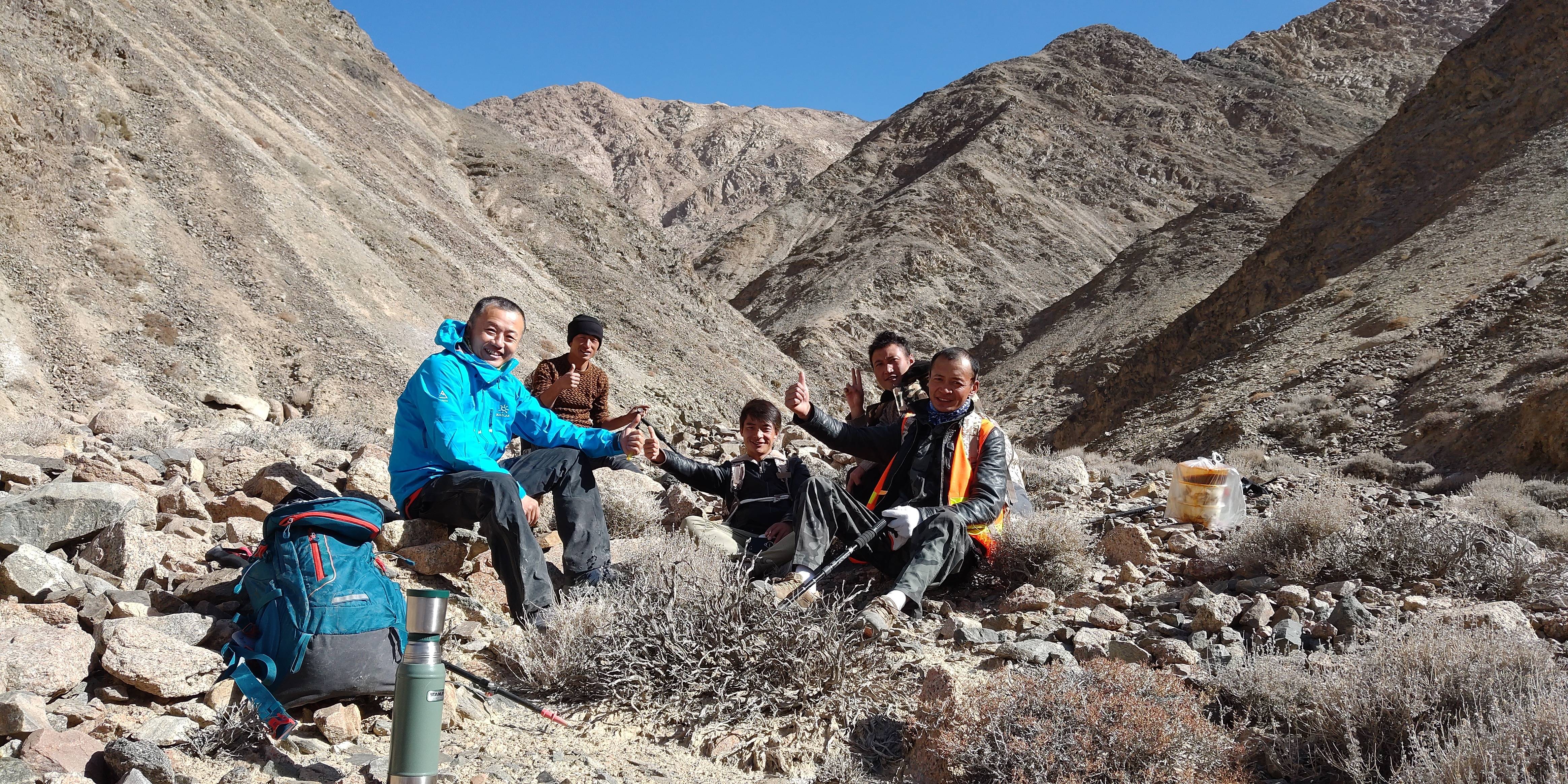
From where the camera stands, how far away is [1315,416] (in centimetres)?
1422

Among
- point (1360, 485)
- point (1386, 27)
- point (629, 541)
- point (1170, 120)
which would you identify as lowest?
point (629, 541)

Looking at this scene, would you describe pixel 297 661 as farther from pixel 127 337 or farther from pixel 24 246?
pixel 24 246

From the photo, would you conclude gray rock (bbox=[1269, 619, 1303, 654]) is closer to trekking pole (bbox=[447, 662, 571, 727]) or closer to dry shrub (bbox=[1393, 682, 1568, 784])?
dry shrub (bbox=[1393, 682, 1568, 784])

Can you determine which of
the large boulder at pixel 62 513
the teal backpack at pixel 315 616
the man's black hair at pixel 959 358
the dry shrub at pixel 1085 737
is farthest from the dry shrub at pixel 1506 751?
the large boulder at pixel 62 513

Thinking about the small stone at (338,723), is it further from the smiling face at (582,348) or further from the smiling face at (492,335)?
the smiling face at (582,348)

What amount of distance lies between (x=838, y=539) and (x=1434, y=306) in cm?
1623

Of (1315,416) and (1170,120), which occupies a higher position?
(1170,120)

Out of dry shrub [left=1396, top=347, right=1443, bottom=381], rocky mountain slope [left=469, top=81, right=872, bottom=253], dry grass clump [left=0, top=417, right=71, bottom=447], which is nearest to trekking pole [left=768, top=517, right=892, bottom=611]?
dry grass clump [left=0, top=417, right=71, bottom=447]

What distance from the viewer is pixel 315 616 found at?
289 centimetres

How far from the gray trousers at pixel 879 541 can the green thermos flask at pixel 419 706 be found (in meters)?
1.92

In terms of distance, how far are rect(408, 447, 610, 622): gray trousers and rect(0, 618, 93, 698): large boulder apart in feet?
4.13

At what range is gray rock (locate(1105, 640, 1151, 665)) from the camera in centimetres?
337

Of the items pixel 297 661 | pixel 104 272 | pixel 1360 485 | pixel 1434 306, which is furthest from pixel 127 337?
pixel 1434 306

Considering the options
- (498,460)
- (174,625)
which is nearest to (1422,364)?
(498,460)
